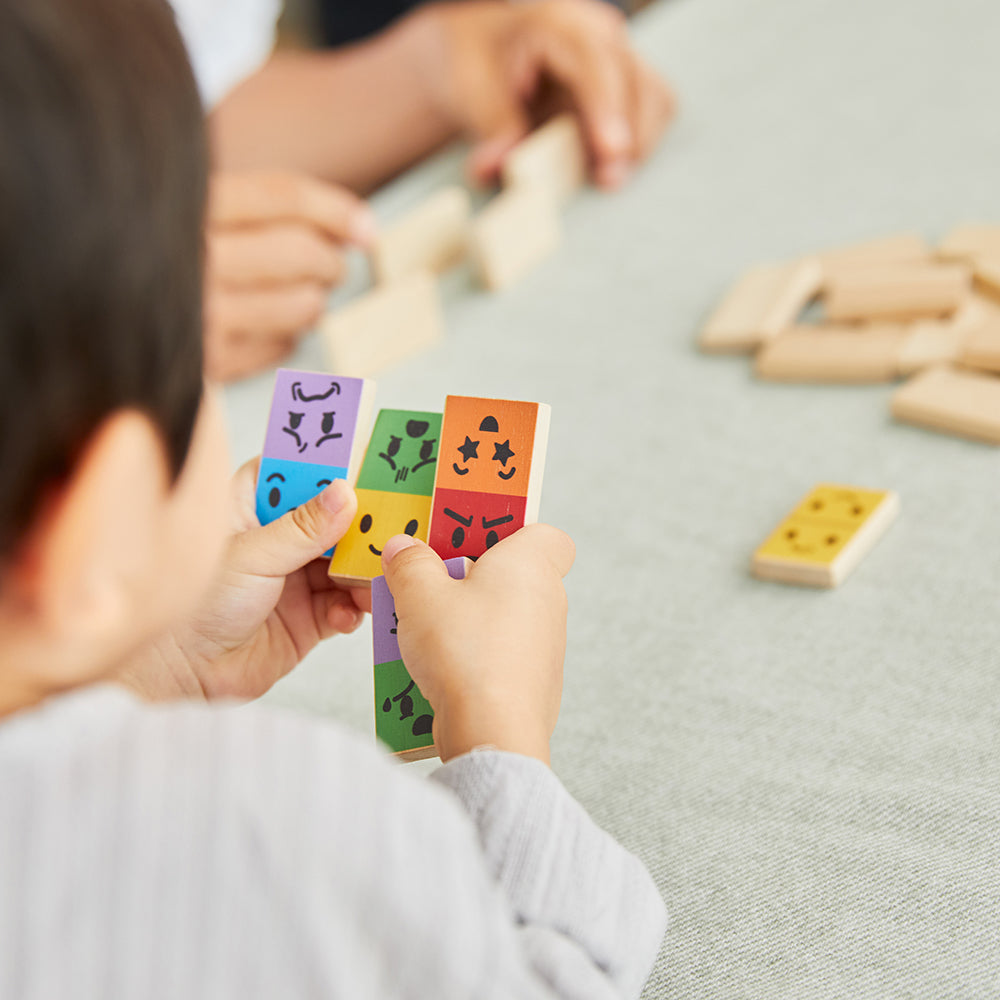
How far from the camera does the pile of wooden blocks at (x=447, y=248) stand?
0.96 meters

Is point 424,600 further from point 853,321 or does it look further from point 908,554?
point 853,321

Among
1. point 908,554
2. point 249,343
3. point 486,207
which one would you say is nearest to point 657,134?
point 486,207

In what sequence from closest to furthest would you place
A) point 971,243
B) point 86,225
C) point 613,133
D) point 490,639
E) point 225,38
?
point 86,225
point 490,639
point 971,243
point 613,133
point 225,38

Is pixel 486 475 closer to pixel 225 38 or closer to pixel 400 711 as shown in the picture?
pixel 400 711

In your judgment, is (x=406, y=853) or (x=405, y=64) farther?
(x=405, y=64)

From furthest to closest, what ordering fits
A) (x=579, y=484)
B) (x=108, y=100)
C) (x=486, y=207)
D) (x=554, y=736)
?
1. (x=486, y=207)
2. (x=579, y=484)
3. (x=554, y=736)
4. (x=108, y=100)

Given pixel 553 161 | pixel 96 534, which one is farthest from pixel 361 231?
Answer: pixel 96 534

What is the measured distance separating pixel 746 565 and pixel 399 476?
24 cm

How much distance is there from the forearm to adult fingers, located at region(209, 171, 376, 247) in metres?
0.32

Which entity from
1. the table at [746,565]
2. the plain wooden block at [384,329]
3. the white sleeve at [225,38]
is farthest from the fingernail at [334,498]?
the white sleeve at [225,38]

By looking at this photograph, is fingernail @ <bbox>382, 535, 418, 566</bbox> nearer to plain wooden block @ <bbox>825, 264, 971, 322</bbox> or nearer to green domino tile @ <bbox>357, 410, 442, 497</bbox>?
green domino tile @ <bbox>357, 410, 442, 497</bbox>

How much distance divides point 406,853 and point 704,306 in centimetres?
71

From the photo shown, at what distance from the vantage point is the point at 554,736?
2.05 feet

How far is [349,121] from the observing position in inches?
53.7
